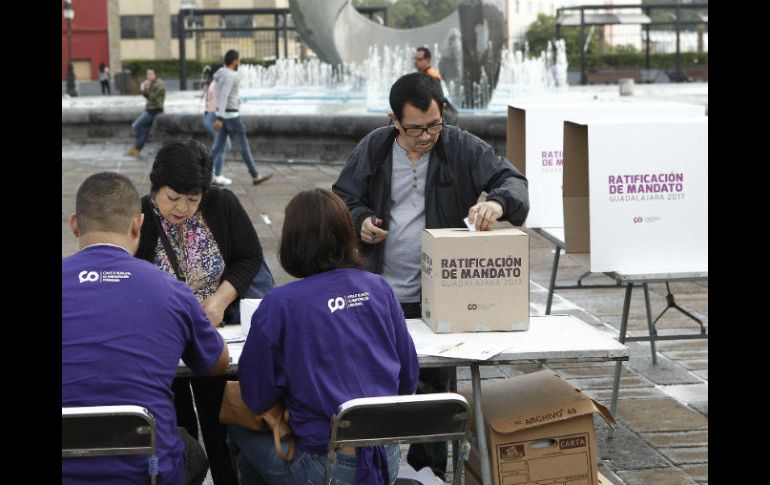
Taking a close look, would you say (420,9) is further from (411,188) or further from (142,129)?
(411,188)

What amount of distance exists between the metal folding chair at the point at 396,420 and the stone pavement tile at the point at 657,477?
1.84m

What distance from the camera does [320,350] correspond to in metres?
3.41

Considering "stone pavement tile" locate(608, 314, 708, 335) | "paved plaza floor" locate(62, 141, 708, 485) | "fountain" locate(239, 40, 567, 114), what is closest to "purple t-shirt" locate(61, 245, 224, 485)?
"paved plaza floor" locate(62, 141, 708, 485)

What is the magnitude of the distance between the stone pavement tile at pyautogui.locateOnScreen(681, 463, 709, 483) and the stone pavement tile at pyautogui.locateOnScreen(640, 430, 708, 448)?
261 millimetres

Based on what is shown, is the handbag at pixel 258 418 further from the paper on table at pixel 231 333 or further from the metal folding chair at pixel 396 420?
the paper on table at pixel 231 333

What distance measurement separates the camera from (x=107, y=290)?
10.8 ft

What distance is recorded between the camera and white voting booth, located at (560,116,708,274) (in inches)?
207

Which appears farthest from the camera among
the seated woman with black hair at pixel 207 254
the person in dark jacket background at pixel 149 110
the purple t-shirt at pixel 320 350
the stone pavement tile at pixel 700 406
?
the person in dark jacket background at pixel 149 110

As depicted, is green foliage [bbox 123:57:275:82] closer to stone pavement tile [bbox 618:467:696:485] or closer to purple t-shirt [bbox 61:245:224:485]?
stone pavement tile [bbox 618:467:696:485]

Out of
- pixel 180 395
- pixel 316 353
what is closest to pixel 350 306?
pixel 316 353

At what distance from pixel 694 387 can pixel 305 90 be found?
69.4 feet

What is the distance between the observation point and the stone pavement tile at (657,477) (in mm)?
4926

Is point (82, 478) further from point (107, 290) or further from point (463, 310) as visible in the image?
point (463, 310)

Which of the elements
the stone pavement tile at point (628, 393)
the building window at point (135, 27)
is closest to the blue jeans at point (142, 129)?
the stone pavement tile at point (628, 393)
